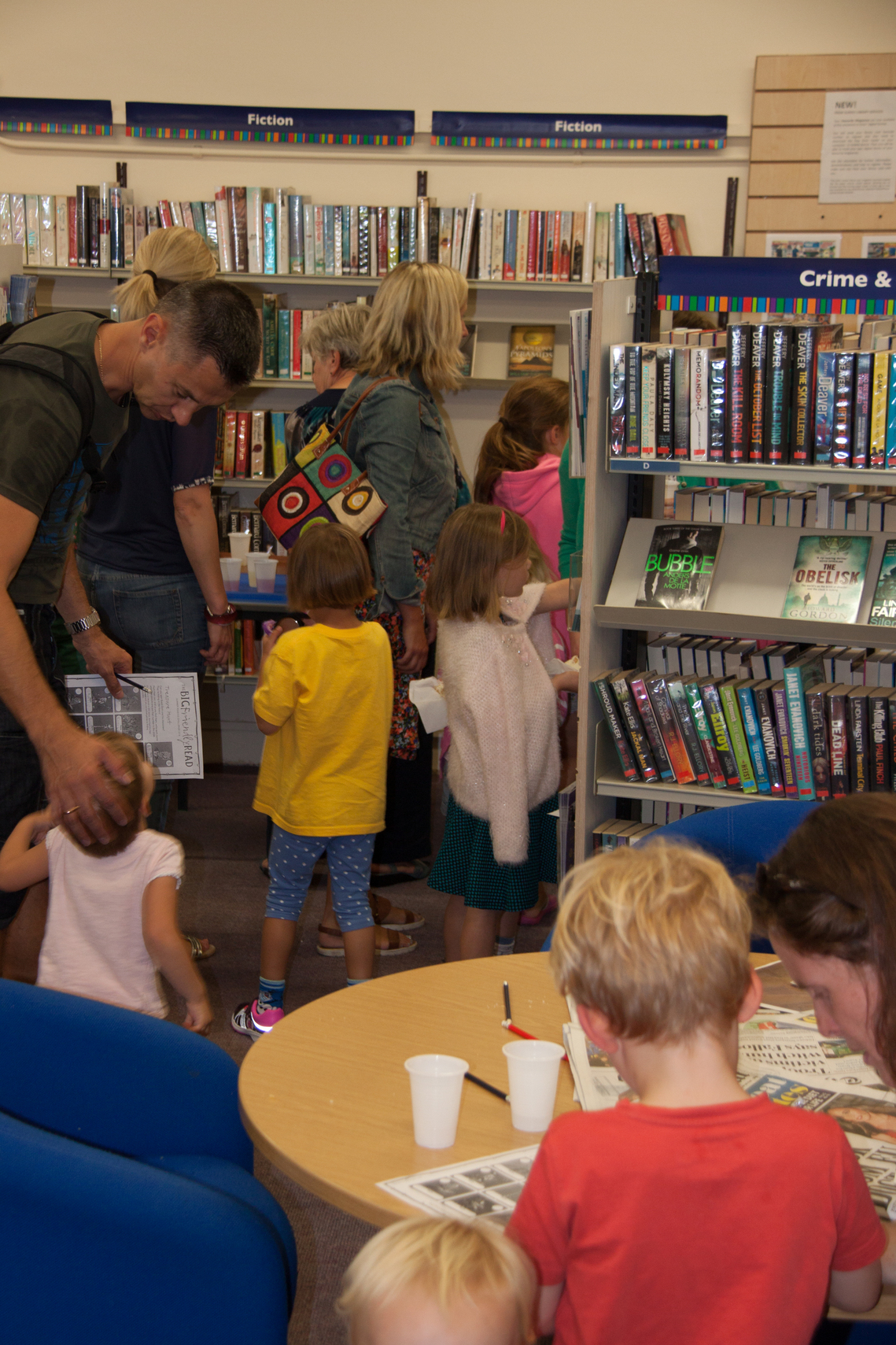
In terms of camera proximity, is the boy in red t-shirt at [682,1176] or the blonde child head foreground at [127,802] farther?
the blonde child head foreground at [127,802]

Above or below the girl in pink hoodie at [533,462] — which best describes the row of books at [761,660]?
below

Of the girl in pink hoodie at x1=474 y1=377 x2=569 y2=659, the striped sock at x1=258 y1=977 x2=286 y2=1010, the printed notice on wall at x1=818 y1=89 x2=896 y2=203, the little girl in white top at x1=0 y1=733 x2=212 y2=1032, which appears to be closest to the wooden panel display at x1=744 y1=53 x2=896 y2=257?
the printed notice on wall at x1=818 y1=89 x2=896 y2=203

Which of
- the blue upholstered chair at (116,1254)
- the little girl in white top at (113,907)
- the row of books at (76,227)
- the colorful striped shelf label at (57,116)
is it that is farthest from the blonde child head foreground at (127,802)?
the colorful striped shelf label at (57,116)

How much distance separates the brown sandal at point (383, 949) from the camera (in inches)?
134

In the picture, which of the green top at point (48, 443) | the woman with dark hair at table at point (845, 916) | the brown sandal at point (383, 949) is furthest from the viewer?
the brown sandal at point (383, 949)

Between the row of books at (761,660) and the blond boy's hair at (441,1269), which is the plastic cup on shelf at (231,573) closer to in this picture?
the row of books at (761,660)

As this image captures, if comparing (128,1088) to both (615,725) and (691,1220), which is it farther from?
(615,725)

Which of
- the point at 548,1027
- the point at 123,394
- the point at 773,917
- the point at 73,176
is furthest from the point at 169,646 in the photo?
the point at 73,176

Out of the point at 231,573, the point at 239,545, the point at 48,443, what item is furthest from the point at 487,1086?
the point at 239,545

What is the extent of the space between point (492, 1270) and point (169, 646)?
228 cm

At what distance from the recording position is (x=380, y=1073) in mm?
1327

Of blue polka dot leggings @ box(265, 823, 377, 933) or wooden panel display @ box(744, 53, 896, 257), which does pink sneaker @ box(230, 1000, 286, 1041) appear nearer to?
blue polka dot leggings @ box(265, 823, 377, 933)

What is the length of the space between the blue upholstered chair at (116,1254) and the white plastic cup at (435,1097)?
236 mm

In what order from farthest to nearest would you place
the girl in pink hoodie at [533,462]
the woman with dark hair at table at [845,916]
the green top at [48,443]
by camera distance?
the girl in pink hoodie at [533,462] → the green top at [48,443] → the woman with dark hair at table at [845,916]
